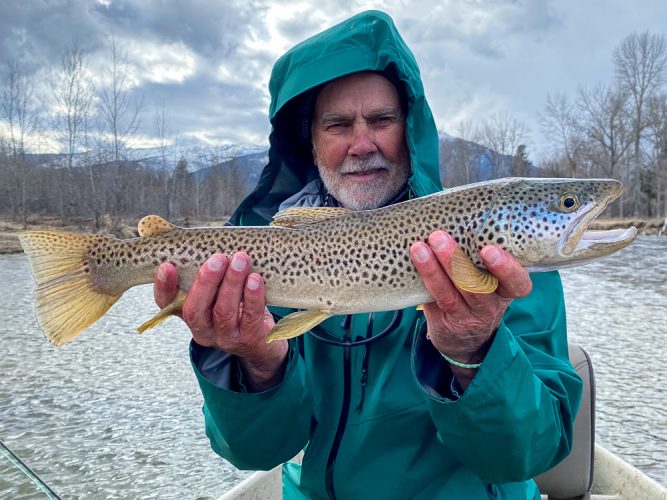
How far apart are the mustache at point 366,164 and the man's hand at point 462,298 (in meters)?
1.14

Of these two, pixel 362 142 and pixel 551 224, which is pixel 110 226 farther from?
pixel 551 224

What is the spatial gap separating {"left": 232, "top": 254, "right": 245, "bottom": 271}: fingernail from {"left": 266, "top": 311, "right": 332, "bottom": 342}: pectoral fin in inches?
11.8

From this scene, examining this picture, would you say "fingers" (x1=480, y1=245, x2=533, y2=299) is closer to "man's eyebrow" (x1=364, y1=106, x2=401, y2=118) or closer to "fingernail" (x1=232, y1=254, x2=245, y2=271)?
"fingernail" (x1=232, y1=254, x2=245, y2=271)

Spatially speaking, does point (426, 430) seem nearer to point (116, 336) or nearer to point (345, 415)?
point (345, 415)

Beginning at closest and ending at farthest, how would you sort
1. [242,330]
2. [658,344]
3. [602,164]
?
[242,330] → [658,344] → [602,164]

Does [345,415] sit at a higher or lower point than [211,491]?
higher

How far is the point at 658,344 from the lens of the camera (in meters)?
10.1

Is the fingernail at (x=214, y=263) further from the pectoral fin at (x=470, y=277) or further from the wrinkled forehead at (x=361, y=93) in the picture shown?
the wrinkled forehead at (x=361, y=93)

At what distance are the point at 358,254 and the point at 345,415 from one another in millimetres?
831

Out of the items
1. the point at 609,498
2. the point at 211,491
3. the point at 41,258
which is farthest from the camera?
the point at 211,491

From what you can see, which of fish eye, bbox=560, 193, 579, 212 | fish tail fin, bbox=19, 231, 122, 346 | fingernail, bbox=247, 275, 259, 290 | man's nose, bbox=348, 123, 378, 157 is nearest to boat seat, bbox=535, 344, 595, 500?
fish eye, bbox=560, 193, 579, 212

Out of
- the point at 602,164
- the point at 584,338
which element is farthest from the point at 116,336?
the point at 602,164

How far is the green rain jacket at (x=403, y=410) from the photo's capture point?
2.31 m

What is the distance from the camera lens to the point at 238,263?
2.46m
